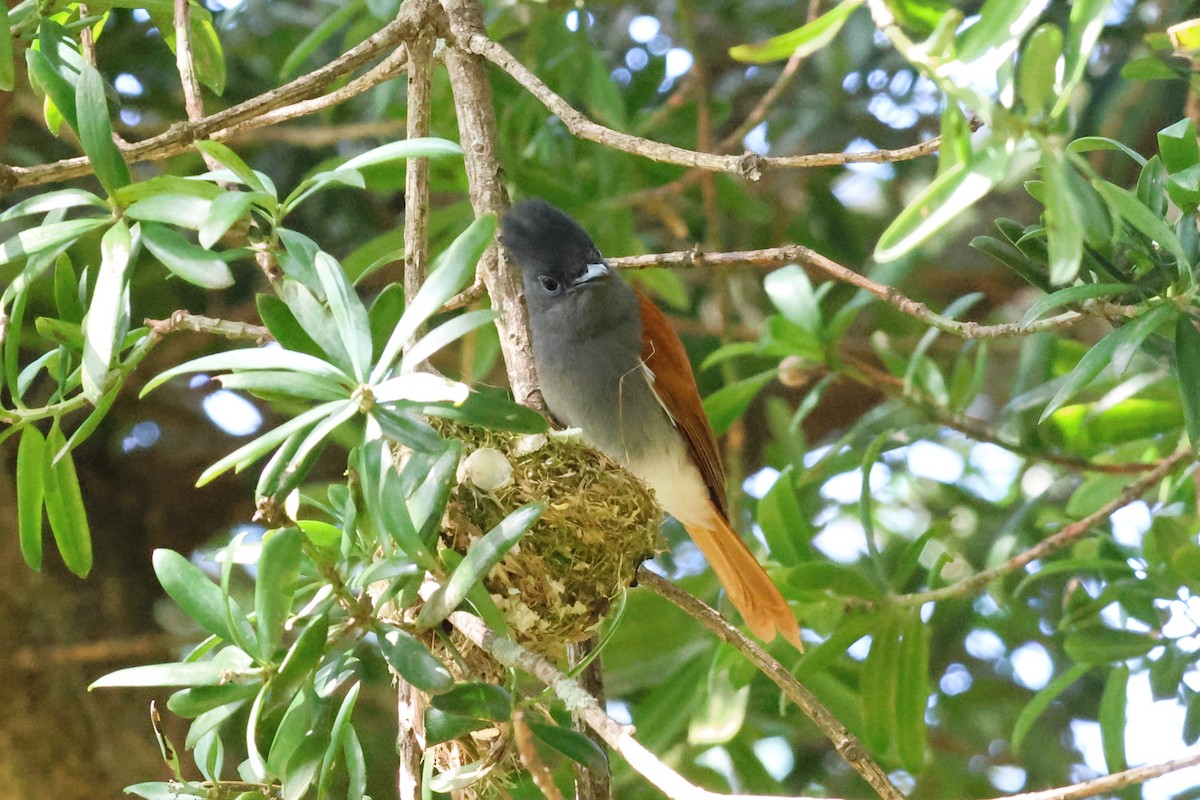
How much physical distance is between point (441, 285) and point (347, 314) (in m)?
0.14

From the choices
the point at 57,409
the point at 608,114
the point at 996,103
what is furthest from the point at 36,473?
the point at 608,114

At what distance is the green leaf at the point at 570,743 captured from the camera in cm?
182

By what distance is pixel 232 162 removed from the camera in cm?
192

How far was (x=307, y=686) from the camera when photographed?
1.76 m

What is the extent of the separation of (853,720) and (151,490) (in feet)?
10.2

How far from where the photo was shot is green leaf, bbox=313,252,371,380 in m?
1.64

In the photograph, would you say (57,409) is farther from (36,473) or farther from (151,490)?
(151,490)

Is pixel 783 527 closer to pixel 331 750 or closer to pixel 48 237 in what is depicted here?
pixel 331 750

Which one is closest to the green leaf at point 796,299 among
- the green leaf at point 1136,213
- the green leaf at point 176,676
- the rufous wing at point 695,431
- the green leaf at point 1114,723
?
the rufous wing at point 695,431

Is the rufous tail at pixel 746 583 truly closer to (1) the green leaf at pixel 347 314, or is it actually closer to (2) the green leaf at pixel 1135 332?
(2) the green leaf at pixel 1135 332

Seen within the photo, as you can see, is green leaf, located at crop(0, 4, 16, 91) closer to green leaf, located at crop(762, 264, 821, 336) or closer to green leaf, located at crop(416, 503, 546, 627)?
green leaf, located at crop(416, 503, 546, 627)

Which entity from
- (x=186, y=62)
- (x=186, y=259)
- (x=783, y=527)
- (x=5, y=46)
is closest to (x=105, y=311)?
(x=186, y=259)

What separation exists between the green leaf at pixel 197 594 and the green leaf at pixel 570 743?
0.45 meters

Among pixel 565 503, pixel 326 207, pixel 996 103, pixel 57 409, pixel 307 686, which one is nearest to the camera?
pixel 996 103
